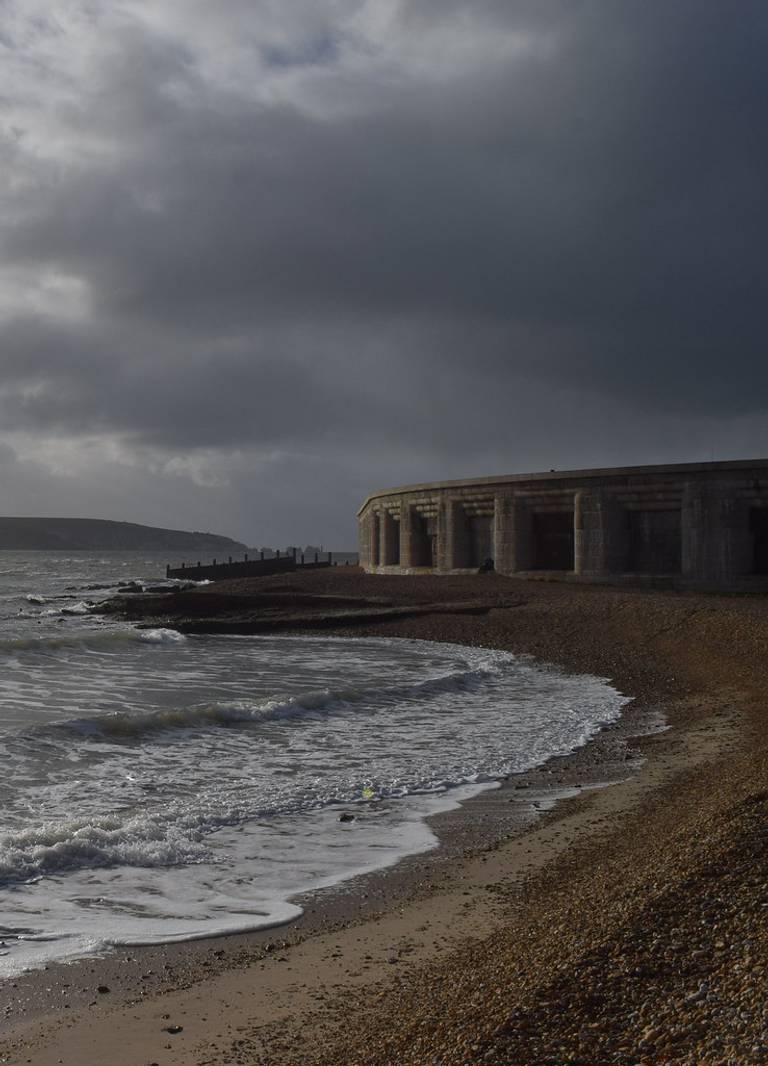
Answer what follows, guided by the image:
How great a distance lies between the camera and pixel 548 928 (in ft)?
17.0

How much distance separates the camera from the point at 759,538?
29.4 m

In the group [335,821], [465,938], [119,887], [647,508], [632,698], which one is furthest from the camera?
[647,508]

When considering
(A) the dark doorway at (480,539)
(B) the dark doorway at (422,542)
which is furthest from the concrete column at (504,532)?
(B) the dark doorway at (422,542)

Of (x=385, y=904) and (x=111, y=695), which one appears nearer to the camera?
(x=385, y=904)

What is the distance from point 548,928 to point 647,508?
26377 mm

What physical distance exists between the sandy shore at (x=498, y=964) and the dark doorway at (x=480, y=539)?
26.8m

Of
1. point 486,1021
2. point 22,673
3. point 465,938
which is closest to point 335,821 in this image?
point 465,938

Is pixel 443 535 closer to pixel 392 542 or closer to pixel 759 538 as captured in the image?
pixel 392 542

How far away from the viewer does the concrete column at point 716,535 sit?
1107 inches

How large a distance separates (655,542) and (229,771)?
74.0ft

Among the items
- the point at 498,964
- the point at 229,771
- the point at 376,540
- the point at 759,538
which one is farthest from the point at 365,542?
the point at 498,964

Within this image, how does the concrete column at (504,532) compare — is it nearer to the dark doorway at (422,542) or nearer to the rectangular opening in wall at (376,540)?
the dark doorway at (422,542)

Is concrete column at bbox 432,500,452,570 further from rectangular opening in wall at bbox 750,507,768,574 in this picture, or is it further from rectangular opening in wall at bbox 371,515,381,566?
rectangular opening in wall at bbox 750,507,768,574

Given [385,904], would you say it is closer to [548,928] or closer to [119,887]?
[548,928]
